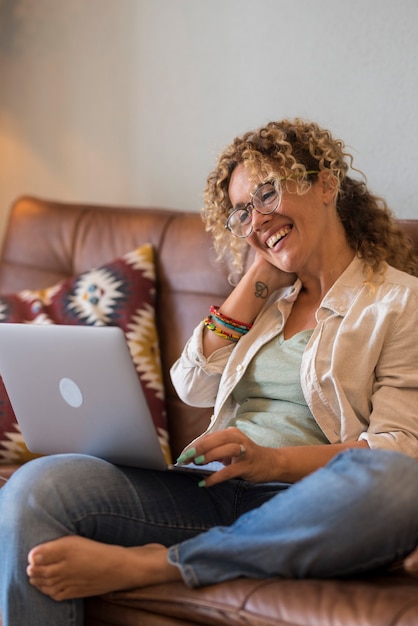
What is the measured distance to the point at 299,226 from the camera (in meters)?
1.69

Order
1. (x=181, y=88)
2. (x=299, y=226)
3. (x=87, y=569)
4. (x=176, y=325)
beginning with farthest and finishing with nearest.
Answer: (x=181, y=88) → (x=176, y=325) → (x=299, y=226) → (x=87, y=569)

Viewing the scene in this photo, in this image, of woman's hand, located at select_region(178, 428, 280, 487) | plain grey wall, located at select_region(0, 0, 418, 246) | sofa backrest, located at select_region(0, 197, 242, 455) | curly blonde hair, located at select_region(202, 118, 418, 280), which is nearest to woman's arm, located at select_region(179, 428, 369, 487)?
woman's hand, located at select_region(178, 428, 280, 487)

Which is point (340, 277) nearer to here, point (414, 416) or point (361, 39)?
point (414, 416)

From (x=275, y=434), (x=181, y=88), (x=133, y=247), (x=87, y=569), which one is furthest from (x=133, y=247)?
(x=87, y=569)

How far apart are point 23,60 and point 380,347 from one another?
2.06m

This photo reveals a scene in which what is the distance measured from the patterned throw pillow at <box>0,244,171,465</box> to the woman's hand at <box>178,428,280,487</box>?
28.2 inches

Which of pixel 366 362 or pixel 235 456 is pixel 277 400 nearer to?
pixel 366 362

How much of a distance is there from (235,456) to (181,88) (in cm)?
152

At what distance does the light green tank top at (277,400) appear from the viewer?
1626mm

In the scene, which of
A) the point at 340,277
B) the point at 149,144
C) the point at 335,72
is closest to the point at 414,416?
the point at 340,277

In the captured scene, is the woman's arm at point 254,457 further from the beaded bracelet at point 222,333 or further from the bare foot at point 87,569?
the beaded bracelet at point 222,333

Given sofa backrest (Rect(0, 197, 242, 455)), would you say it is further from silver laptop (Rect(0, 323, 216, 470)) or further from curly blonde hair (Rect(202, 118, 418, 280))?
silver laptop (Rect(0, 323, 216, 470))

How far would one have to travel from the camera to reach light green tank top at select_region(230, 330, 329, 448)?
163 cm

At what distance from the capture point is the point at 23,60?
3.09 meters
